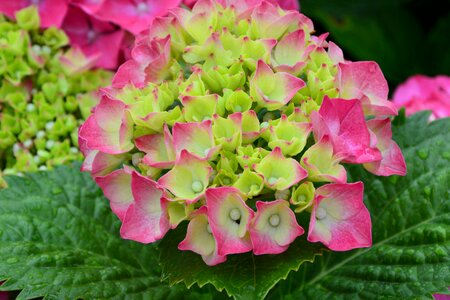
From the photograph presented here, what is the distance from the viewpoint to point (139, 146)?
95 centimetres

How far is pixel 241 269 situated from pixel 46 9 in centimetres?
83

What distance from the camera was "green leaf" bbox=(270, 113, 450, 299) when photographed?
1059mm

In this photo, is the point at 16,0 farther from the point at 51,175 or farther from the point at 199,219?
the point at 199,219

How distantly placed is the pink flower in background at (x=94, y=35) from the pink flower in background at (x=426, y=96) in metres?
0.65

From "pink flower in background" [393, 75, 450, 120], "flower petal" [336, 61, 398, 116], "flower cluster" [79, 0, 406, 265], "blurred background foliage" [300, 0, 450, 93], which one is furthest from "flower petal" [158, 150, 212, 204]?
"blurred background foliage" [300, 0, 450, 93]

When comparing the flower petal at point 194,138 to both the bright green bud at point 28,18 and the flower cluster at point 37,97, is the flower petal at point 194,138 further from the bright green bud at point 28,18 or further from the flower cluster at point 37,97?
the bright green bud at point 28,18

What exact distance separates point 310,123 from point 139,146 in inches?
8.8

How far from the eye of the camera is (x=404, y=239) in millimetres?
1145

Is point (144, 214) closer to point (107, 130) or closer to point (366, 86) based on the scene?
point (107, 130)

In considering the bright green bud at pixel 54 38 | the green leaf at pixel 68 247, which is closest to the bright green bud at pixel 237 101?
the green leaf at pixel 68 247

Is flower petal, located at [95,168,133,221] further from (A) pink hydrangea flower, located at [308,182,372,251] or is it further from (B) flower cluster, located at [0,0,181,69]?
(B) flower cluster, located at [0,0,181,69]

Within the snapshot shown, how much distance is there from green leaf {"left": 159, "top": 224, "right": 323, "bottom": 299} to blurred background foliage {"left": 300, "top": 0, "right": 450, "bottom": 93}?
1.36m

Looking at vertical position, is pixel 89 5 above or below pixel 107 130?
below

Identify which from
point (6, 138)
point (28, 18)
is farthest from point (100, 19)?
point (6, 138)
